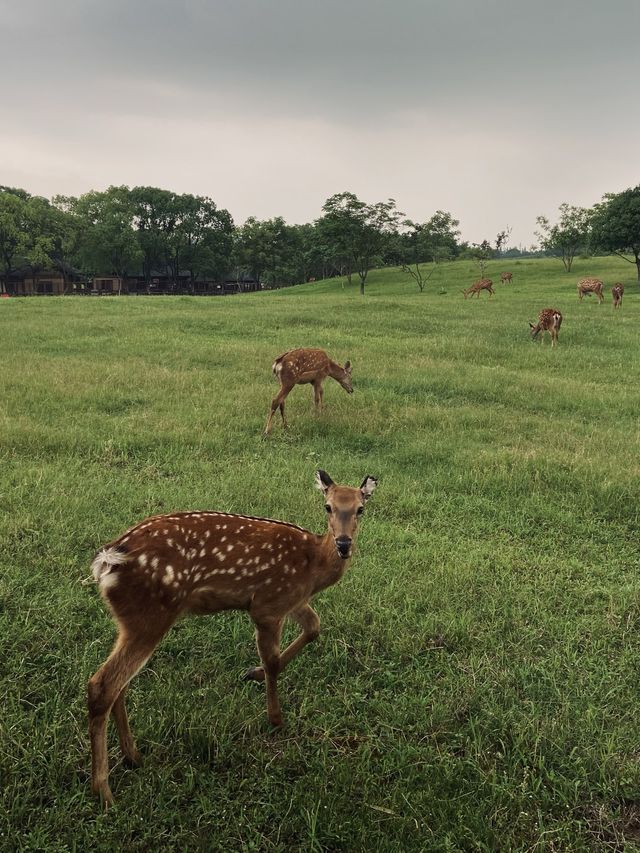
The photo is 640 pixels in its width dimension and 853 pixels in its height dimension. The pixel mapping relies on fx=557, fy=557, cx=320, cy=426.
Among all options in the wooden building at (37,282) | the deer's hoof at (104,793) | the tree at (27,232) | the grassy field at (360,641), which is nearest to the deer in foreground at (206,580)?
the deer's hoof at (104,793)

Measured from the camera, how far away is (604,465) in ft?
25.3

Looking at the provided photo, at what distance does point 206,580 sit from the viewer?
3.45 m

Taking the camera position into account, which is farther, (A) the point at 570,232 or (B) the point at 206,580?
(A) the point at 570,232

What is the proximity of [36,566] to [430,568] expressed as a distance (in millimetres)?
3569

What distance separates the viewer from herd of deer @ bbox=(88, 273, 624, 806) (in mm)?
3027

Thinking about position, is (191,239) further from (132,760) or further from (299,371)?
(132,760)

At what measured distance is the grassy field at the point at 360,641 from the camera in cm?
296

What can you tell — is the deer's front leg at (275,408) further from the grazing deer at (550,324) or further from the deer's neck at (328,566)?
the grazing deer at (550,324)

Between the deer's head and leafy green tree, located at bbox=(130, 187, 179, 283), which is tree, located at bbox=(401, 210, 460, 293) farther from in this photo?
the deer's head

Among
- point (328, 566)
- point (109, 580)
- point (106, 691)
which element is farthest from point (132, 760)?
point (328, 566)

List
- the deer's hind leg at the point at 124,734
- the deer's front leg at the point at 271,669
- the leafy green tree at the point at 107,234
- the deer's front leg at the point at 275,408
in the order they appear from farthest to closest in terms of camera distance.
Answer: the leafy green tree at the point at 107,234 < the deer's front leg at the point at 275,408 < the deer's front leg at the point at 271,669 < the deer's hind leg at the point at 124,734

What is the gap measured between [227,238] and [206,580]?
8546cm

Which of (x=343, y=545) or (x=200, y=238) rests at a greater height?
(x=200, y=238)

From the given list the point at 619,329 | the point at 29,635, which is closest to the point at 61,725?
the point at 29,635
